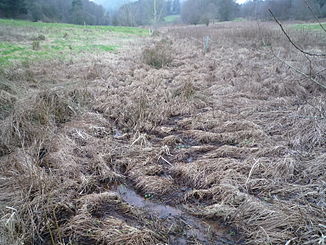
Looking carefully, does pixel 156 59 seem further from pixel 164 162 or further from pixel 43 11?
pixel 43 11

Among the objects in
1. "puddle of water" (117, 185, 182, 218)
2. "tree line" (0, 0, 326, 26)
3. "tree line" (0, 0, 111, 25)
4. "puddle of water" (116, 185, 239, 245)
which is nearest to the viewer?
"puddle of water" (116, 185, 239, 245)

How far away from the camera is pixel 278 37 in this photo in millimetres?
11203

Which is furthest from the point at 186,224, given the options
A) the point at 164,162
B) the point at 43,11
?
the point at 43,11

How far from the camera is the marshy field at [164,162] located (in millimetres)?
2389

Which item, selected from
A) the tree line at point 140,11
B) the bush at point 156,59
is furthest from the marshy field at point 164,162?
the tree line at point 140,11

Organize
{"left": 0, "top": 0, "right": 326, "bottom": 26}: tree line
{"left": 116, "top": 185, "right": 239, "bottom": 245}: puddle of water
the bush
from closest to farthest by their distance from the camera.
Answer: {"left": 116, "top": 185, "right": 239, "bottom": 245}: puddle of water
the bush
{"left": 0, "top": 0, "right": 326, "bottom": 26}: tree line

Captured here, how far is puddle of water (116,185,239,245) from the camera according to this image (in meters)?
2.36

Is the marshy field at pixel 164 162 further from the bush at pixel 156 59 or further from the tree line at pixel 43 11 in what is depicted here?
the tree line at pixel 43 11

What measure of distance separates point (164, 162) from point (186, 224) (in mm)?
1269

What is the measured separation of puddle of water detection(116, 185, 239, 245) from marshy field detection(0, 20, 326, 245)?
0.01 metres

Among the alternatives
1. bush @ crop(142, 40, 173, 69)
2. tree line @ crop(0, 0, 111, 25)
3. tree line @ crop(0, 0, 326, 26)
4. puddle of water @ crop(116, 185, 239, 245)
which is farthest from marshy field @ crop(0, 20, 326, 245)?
tree line @ crop(0, 0, 111, 25)

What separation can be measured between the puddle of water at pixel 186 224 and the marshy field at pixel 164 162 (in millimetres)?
13

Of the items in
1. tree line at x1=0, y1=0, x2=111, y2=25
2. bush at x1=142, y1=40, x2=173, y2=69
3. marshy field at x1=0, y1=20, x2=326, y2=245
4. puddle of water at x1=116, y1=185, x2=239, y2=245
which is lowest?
puddle of water at x1=116, y1=185, x2=239, y2=245

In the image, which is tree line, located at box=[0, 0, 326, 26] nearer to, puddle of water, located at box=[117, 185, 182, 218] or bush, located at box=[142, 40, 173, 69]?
bush, located at box=[142, 40, 173, 69]
